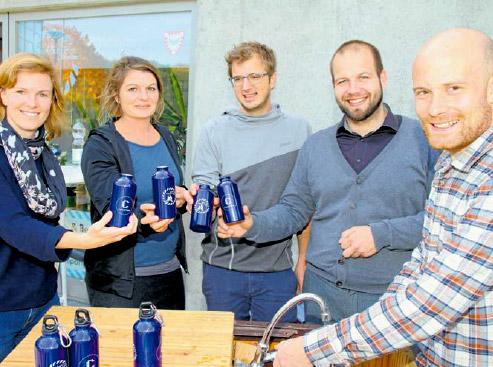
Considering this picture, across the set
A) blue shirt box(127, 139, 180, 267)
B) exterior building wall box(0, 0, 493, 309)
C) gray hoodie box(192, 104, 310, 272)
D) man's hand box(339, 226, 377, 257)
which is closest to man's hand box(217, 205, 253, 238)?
gray hoodie box(192, 104, 310, 272)

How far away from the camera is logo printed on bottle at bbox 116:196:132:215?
201 cm

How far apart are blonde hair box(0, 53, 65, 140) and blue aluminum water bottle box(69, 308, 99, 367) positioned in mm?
1195

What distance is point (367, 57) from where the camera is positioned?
232 centimetres

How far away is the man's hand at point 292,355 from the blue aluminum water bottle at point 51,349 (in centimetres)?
60

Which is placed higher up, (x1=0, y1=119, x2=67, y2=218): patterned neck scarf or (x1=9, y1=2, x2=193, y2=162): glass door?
(x1=9, y1=2, x2=193, y2=162): glass door

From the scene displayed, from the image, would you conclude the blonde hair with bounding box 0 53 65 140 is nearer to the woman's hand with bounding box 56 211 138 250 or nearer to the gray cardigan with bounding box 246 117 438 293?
the woman's hand with bounding box 56 211 138 250

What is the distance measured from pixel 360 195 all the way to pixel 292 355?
97cm

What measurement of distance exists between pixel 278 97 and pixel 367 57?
1440mm

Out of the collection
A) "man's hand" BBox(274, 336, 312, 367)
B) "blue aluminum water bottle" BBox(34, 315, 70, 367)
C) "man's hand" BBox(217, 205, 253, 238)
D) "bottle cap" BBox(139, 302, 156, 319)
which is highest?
"man's hand" BBox(217, 205, 253, 238)

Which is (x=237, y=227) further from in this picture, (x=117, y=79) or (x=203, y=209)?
(x=117, y=79)

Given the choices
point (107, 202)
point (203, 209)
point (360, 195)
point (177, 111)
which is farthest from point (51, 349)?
point (177, 111)

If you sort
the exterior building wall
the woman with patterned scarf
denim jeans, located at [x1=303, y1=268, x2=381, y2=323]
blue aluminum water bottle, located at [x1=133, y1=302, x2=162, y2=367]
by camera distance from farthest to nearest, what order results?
1. the exterior building wall
2. denim jeans, located at [x1=303, y1=268, x2=381, y2=323]
3. the woman with patterned scarf
4. blue aluminum water bottle, located at [x1=133, y1=302, x2=162, y2=367]

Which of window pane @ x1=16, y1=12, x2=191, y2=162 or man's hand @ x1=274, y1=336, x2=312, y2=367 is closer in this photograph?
man's hand @ x1=274, y1=336, x2=312, y2=367

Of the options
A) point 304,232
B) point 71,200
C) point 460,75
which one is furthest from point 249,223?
point 71,200
